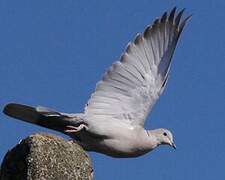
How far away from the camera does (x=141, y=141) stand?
11.9 metres

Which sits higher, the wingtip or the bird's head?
the bird's head

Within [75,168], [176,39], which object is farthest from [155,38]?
[75,168]

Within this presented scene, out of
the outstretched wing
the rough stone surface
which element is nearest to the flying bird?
the outstretched wing

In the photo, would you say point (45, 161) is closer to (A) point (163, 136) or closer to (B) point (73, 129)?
(B) point (73, 129)

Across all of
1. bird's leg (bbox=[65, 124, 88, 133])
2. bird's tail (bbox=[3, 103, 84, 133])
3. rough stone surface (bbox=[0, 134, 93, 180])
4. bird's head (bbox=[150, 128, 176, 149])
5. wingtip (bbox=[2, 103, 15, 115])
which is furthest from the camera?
bird's head (bbox=[150, 128, 176, 149])

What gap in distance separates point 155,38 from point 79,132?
345 centimetres

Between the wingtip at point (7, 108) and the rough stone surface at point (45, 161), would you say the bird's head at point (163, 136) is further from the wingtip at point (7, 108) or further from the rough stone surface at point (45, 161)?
the rough stone surface at point (45, 161)

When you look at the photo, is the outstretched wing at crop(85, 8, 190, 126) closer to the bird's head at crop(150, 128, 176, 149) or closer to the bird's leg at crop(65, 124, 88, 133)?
the bird's head at crop(150, 128, 176, 149)

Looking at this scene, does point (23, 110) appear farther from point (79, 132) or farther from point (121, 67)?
point (121, 67)

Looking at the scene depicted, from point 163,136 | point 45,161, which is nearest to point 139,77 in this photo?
point 163,136

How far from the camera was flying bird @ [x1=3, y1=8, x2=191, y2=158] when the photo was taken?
11.4 metres

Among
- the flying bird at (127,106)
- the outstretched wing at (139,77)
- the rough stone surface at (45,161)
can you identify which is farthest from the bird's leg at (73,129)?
the rough stone surface at (45,161)

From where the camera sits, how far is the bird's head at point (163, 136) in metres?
12.8

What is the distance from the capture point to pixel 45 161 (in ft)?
17.3
